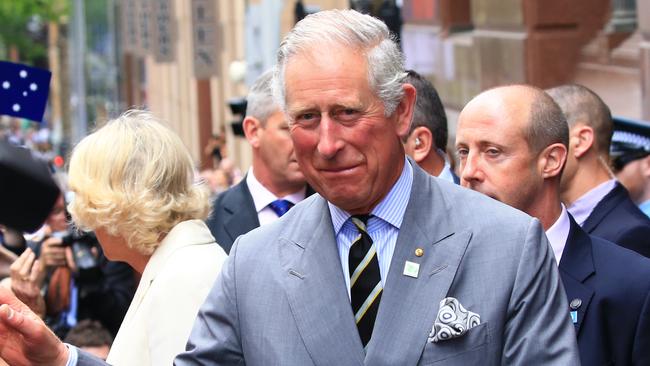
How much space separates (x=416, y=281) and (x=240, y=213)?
11.1 feet

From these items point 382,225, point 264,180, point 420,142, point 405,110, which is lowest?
point 264,180

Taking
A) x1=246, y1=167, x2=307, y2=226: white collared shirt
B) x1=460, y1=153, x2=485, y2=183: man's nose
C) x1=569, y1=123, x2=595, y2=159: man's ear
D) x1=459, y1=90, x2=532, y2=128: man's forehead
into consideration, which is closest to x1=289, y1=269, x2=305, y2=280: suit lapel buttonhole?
x1=460, y1=153, x2=485, y2=183: man's nose

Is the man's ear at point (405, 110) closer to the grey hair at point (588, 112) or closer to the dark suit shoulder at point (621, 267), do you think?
the dark suit shoulder at point (621, 267)

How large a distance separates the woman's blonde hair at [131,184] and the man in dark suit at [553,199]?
105 cm

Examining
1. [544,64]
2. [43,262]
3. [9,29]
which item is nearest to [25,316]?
[43,262]

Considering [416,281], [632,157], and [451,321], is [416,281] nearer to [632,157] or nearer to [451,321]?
[451,321]

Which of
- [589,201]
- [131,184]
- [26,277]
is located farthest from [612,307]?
[26,277]

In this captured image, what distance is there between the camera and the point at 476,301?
3484mm

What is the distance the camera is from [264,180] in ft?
23.1

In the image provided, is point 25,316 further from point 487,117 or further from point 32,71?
point 32,71

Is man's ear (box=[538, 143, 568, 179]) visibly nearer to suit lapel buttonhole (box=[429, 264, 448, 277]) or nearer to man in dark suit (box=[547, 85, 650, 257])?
man in dark suit (box=[547, 85, 650, 257])

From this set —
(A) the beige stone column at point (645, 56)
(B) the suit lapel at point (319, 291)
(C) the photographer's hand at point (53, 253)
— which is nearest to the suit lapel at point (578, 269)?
(B) the suit lapel at point (319, 291)

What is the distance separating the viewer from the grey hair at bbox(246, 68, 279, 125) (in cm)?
700

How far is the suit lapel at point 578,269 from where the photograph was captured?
4.61 metres
